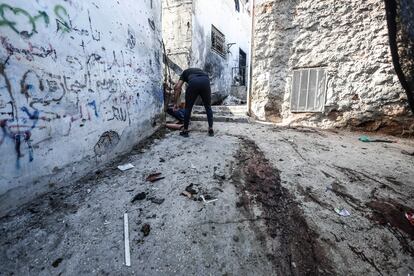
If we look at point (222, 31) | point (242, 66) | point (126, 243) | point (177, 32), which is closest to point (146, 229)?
point (126, 243)

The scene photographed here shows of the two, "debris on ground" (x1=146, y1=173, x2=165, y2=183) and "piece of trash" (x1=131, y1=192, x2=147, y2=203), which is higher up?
"debris on ground" (x1=146, y1=173, x2=165, y2=183)

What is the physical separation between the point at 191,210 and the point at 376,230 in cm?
157

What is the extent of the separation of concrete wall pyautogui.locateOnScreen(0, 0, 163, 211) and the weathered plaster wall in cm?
395

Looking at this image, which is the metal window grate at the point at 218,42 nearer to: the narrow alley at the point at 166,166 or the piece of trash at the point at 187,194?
the narrow alley at the point at 166,166

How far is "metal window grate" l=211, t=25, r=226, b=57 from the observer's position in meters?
9.34

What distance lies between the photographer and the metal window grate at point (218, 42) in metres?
9.34

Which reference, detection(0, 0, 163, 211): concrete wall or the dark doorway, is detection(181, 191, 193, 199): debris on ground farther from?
the dark doorway

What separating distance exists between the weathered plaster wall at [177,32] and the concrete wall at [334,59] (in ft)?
8.32

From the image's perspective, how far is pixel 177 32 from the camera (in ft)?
25.3

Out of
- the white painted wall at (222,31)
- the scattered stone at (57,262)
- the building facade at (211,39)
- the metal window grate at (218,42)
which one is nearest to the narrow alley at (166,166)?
the scattered stone at (57,262)

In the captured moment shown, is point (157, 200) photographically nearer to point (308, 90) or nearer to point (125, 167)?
point (125, 167)

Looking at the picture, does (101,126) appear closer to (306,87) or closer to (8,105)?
(8,105)

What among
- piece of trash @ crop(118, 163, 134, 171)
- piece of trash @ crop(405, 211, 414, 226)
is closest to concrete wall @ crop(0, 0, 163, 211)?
piece of trash @ crop(118, 163, 134, 171)

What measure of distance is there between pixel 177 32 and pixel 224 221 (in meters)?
7.15
